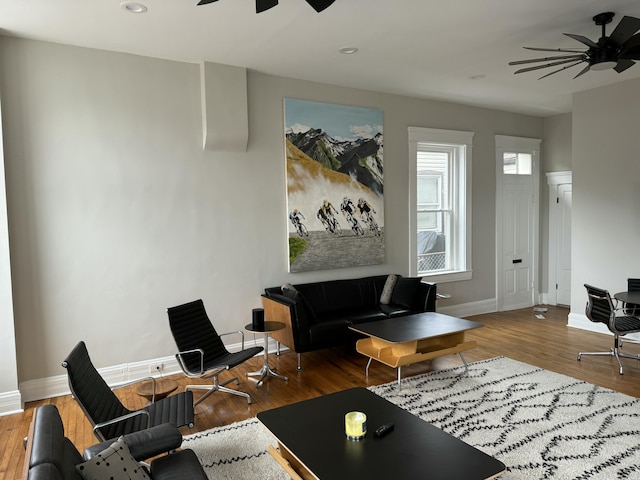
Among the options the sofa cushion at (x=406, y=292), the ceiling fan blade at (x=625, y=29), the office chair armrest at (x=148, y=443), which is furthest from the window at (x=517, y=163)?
the office chair armrest at (x=148, y=443)

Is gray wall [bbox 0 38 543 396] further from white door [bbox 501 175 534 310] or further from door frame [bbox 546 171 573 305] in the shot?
door frame [bbox 546 171 573 305]

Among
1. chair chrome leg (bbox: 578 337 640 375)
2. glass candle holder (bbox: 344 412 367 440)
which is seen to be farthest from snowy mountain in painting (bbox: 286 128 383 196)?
glass candle holder (bbox: 344 412 367 440)

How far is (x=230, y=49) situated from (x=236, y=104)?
651 millimetres

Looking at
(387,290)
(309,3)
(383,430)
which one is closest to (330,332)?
(387,290)

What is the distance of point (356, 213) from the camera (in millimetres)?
5785

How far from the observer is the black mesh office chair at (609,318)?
448 cm

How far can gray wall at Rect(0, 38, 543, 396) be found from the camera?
4.05 m

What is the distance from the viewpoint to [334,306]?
543cm

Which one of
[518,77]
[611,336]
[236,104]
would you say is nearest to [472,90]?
[518,77]

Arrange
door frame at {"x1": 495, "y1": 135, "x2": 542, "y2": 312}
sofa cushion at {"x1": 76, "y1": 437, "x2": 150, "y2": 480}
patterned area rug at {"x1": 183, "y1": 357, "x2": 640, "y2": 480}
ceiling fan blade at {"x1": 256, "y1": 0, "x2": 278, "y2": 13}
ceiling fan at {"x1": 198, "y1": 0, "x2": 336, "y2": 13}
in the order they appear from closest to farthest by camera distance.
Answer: sofa cushion at {"x1": 76, "y1": 437, "x2": 150, "y2": 480}, ceiling fan at {"x1": 198, "y1": 0, "x2": 336, "y2": 13}, ceiling fan blade at {"x1": 256, "y1": 0, "x2": 278, "y2": 13}, patterned area rug at {"x1": 183, "y1": 357, "x2": 640, "y2": 480}, door frame at {"x1": 495, "y1": 135, "x2": 542, "y2": 312}

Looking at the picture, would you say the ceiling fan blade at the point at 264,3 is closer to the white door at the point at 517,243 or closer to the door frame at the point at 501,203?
the door frame at the point at 501,203

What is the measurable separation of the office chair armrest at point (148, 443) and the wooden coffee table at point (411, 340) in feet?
6.91

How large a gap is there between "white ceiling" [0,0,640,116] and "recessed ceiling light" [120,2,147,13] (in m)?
0.05

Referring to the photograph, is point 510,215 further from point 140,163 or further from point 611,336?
point 140,163
